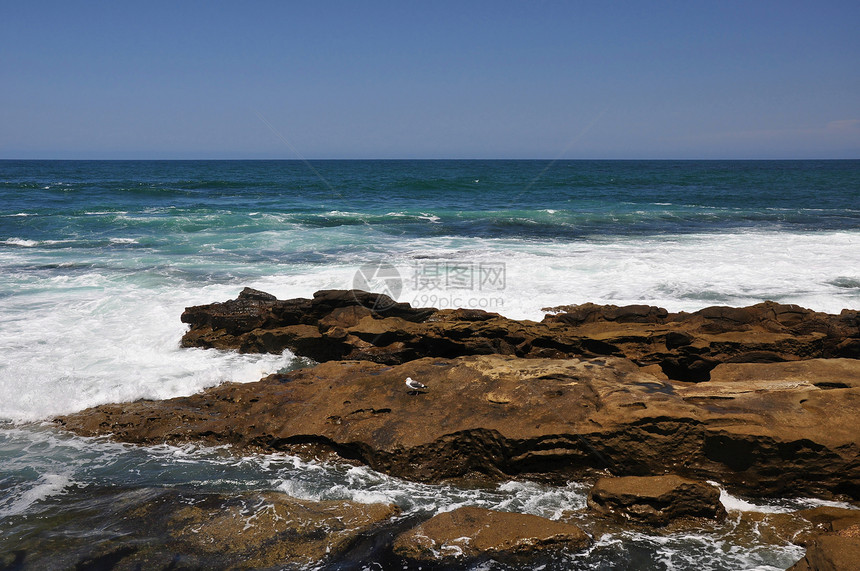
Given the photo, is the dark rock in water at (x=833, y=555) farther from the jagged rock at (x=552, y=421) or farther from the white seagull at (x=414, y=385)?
the white seagull at (x=414, y=385)

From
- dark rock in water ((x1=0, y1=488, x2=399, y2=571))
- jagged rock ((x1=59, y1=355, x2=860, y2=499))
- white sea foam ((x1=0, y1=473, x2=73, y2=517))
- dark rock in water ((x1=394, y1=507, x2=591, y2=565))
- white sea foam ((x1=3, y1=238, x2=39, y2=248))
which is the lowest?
white sea foam ((x1=0, y1=473, x2=73, y2=517))

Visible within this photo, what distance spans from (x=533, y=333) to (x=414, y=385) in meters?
1.96

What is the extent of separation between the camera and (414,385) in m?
5.18

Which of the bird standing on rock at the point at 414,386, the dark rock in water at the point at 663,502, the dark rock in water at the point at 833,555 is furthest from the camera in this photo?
the bird standing on rock at the point at 414,386

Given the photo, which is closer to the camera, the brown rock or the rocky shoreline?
the brown rock

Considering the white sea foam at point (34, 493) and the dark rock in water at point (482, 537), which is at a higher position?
the dark rock in water at point (482, 537)

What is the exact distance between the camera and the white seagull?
5.12 m

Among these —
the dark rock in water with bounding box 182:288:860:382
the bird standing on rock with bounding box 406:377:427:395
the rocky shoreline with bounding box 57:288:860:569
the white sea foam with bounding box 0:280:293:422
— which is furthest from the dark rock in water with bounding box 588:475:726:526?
the white sea foam with bounding box 0:280:293:422

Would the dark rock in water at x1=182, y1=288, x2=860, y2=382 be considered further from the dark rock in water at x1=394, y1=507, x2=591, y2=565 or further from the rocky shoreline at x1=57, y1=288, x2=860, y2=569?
the dark rock in water at x1=394, y1=507, x2=591, y2=565

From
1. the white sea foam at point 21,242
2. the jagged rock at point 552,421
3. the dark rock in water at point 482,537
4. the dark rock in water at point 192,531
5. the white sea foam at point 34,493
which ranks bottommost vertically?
the white sea foam at point 34,493

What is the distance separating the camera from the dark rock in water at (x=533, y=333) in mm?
6160

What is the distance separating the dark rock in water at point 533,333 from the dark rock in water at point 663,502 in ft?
7.94

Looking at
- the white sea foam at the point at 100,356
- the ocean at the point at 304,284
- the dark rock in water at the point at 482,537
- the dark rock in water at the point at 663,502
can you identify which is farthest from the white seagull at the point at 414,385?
the white sea foam at the point at 100,356

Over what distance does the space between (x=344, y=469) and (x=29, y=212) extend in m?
25.4
